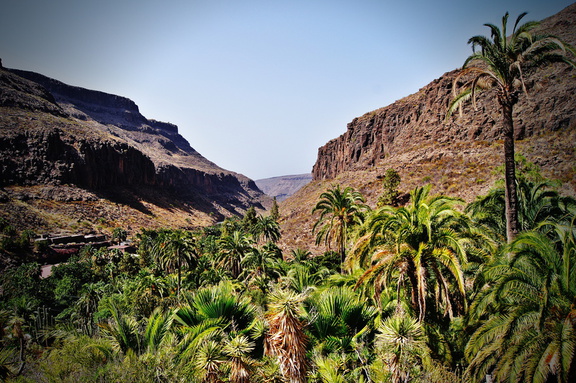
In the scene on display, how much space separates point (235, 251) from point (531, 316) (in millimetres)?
24008

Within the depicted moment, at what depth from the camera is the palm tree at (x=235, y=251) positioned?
27.6 meters

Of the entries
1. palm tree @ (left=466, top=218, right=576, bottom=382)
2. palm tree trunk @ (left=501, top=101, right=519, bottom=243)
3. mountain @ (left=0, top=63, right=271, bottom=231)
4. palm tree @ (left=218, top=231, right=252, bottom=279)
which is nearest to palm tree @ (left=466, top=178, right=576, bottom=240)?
palm tree trunk @ (left=501, top=101, right=519, bottom=243)

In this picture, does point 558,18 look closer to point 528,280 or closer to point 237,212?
point 528,280

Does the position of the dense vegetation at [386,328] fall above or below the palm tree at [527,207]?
below

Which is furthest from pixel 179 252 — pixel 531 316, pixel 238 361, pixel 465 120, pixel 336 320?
pixel 465 120

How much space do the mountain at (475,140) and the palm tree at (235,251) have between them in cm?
1986

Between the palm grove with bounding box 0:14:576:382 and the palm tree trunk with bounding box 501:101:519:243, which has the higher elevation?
the palm tree trunk with bounding box 501:101:519:243

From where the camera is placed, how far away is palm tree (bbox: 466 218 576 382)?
6301mm

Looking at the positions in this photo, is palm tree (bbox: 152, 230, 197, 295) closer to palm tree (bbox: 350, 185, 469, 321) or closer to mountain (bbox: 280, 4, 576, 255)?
mountain (bbox: 280, 4, 576, 255)

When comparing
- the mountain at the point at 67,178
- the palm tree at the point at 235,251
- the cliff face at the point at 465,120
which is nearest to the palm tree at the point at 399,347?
the cliff face at the point at 465,120

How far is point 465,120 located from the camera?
200 feet

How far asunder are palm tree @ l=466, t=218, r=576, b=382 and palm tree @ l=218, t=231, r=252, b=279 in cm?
2193

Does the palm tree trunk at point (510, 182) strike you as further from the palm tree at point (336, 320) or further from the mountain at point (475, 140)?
the mountain at point (475, 140)

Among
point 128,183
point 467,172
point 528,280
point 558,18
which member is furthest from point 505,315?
point 128,183
